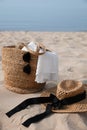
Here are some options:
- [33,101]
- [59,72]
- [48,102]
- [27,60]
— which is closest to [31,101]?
[33,101]

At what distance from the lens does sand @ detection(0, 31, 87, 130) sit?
228 cm

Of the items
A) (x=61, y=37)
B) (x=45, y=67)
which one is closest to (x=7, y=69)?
(x=45, y=67)

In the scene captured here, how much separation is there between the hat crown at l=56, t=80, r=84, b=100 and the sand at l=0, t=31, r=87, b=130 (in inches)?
6.3

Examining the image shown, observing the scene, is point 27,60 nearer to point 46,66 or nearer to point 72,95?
point 46,66

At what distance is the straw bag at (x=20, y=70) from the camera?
2.78 metres

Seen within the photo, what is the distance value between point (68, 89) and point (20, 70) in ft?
1.51

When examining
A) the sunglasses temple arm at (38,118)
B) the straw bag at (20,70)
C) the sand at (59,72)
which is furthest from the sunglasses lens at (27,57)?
the sunglasses temple arm at (38,118)

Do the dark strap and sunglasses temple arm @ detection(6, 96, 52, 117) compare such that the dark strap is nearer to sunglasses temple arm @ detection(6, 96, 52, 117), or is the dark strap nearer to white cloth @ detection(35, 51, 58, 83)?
sunglasses temple arm @ detection(6, 96, 52, 117)

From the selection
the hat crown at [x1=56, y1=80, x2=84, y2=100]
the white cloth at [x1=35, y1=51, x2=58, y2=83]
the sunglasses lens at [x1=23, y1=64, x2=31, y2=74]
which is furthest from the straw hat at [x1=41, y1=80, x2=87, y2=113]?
the sunglasses lens at [x1=23, y1=64, x2=31, y2=74]

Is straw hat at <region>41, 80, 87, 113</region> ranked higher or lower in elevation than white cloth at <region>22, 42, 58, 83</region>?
lower

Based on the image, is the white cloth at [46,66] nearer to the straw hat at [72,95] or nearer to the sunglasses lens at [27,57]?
the sunglasses lens at [27,57]

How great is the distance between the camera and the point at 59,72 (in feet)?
11.4

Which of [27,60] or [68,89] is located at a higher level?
[27,60]

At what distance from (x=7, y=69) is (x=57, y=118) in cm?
74
